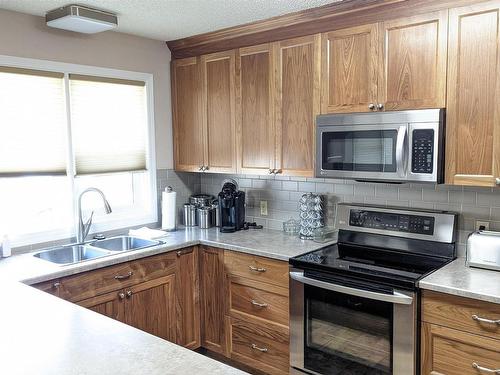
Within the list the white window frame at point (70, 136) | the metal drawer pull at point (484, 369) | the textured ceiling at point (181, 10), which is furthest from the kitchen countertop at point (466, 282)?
the white window frame at point (70, 136)

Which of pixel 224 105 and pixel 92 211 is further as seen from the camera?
pixel 224 105

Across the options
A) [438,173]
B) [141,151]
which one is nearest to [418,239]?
[438,173]

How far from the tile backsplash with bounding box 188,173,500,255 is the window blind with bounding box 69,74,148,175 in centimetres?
59

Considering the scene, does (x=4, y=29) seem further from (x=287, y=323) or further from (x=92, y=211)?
(x=287, y=323)

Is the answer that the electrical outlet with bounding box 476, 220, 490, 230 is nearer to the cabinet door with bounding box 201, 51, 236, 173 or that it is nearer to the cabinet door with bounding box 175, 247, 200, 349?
the cabinet door with bounding box 201, 51, 236, 173

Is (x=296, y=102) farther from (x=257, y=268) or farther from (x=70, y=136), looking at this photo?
(x=70, y=136)

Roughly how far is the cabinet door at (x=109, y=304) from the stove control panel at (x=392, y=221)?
1517 millimetres

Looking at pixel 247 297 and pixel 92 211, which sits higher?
pixel 92 211

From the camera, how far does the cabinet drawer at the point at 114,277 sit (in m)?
2.54

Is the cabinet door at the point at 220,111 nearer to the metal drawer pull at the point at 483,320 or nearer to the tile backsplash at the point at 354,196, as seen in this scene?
the tile backsplash at the point at 354,196

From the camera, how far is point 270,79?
307 centimetres

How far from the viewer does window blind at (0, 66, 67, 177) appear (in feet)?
9.11

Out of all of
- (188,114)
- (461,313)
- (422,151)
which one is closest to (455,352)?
(461,313)

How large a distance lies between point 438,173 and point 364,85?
656 mm
